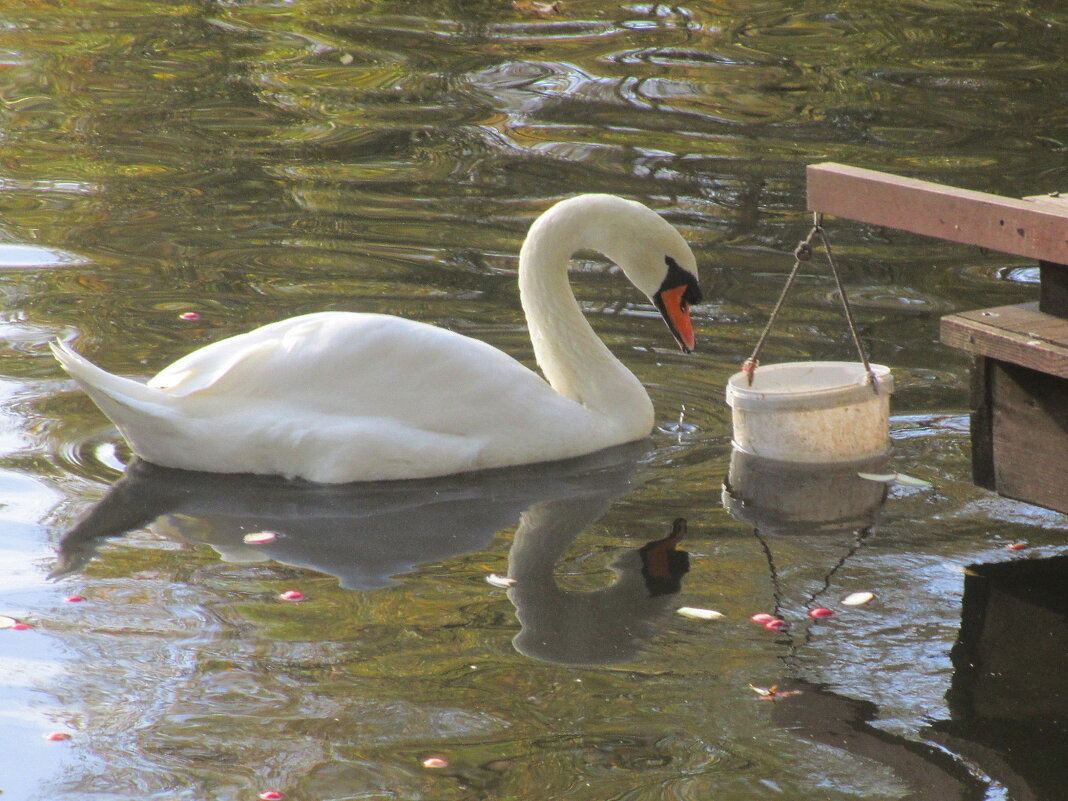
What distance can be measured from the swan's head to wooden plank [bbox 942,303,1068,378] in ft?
4.95

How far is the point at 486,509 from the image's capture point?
5520 mm

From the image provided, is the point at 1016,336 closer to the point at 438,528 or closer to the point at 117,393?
the point at 438,528

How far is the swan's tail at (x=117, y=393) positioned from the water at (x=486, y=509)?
27 centimetres

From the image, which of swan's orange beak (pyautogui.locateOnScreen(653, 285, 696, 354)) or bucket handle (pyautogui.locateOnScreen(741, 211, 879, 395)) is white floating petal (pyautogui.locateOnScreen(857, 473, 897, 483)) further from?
swan's orange beak (pyautogui.locateOnScreen(653, 285, 696, 354))

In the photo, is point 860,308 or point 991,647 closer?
point 991,647

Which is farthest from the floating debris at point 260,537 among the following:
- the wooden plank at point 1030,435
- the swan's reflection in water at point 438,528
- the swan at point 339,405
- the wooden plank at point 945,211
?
the wooden plank at point 1030,435

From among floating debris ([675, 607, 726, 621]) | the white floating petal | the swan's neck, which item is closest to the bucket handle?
the white floating petal

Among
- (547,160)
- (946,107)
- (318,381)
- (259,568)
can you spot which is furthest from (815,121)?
(259,568)

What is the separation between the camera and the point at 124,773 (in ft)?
12.0

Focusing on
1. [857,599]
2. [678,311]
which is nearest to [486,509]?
[678,311]

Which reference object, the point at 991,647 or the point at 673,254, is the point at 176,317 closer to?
the point at 673,254

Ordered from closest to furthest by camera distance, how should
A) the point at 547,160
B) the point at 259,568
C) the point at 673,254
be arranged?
the point at 259,568, the point at 673,254, the point at 547,160

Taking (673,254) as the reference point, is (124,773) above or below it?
below

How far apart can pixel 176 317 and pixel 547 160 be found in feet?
12.7
